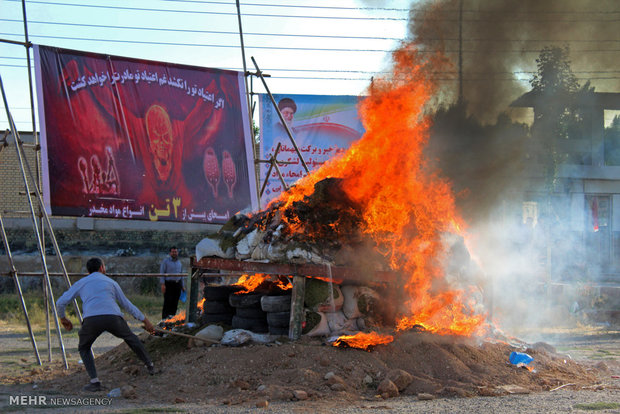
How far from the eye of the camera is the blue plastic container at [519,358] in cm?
851

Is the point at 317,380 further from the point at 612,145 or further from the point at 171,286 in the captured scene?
the point at 612,145

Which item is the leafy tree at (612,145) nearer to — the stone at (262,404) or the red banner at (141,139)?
the red banner at (141,139)

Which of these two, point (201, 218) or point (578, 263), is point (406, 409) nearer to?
point (201, 218)

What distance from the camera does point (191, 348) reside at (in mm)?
8609

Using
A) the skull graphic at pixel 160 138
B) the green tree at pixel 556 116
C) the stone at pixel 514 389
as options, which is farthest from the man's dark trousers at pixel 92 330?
the green tree at pixel 556 116

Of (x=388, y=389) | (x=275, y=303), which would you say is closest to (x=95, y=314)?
(x=275, y=303)

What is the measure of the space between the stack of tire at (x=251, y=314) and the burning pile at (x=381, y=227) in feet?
1.91

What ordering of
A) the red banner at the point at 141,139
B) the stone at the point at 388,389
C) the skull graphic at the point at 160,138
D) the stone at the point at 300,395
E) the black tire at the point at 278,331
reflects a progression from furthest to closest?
the skull graphic at the point at 160,138, the red banner at the point at 141,139, the black tire at the point at 278,331, the stone at the point at 388,389, the stone at the point at 300,395

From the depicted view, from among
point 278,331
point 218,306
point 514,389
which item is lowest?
point 514,389

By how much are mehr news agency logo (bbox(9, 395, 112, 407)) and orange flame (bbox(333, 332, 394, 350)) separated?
9.70ft

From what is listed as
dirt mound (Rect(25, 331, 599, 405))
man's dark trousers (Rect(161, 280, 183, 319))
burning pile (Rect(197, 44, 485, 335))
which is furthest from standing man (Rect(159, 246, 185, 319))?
dirt mound (Rect(25, 331, 599, 405))

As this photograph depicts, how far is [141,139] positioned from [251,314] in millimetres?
6319

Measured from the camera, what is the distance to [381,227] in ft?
29.1

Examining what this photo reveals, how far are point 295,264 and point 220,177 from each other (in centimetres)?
619
